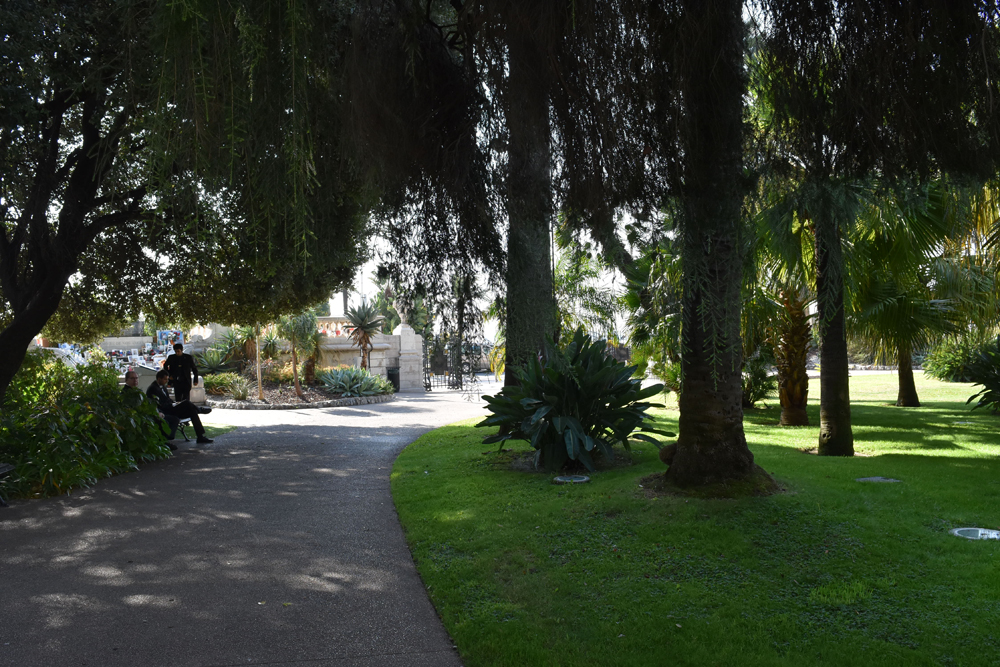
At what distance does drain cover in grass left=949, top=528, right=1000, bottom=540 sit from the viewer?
16.6 ft

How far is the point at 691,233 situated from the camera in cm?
314

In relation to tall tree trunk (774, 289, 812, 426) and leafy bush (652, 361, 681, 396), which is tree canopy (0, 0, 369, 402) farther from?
tall tree trunk (774, 289, 812, 426)

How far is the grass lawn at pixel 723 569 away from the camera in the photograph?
380 cm

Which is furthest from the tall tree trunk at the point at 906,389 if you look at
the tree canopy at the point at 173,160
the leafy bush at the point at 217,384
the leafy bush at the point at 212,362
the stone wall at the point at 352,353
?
the leafy bush at the point at 212,362

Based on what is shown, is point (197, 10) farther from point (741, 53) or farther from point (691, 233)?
point (741, 53)

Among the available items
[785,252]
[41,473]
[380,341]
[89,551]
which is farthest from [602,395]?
[380,341]

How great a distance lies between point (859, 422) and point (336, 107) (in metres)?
13.0

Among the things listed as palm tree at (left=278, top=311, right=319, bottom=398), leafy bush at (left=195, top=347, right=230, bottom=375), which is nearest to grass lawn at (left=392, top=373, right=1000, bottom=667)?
palm tree at (left=278, top=311, right=319, bottom=398)

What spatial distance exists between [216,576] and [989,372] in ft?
54.9

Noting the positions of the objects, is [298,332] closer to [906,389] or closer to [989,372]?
[906,389]

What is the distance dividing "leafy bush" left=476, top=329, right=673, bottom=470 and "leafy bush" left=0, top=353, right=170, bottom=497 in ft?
17.3

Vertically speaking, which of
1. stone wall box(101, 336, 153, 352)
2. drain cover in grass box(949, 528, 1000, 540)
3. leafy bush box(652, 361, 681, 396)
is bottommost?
drain cover in grass box(949, 528, 1000, 540)

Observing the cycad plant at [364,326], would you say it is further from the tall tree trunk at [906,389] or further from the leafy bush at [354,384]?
the tall tree trunk at [906,389]

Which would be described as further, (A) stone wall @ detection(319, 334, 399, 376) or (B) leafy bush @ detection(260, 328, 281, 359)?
(A) stone wall @ detection(319, 334, 399, 376)
